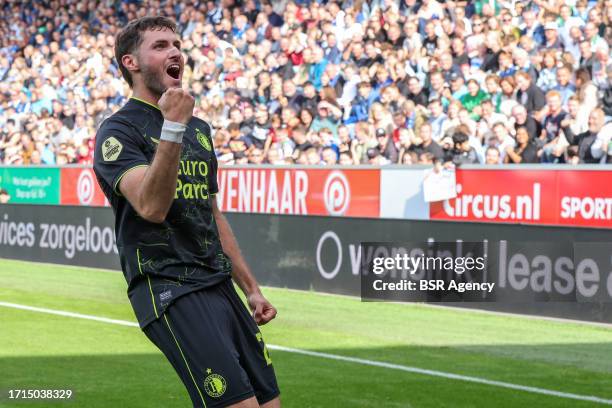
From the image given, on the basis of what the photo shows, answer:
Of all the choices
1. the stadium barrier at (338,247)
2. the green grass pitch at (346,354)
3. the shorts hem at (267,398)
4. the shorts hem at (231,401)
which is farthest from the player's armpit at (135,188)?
the stadium barrier at (338,247)

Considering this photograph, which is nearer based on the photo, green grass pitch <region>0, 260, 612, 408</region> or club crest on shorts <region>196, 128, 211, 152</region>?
club crest on shorts <region>196, 128, 211, 152</region>

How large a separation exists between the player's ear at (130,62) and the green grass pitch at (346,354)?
4.21 m

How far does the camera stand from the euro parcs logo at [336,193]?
1623 centimetres

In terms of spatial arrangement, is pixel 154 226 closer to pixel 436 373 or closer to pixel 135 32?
pixel 135 32

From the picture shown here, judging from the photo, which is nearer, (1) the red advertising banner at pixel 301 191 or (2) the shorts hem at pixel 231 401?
(2) the shorts hem at pixel 231 401

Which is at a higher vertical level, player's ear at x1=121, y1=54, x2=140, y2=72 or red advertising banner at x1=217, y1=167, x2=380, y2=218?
player's ear at x1=121, y1=54, x2=140, y2=72

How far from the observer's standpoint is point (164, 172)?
4.00 meters

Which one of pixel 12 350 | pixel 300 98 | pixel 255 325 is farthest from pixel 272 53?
pixel 255 325

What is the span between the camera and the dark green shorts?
446 cm

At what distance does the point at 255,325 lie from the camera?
476 centimetres

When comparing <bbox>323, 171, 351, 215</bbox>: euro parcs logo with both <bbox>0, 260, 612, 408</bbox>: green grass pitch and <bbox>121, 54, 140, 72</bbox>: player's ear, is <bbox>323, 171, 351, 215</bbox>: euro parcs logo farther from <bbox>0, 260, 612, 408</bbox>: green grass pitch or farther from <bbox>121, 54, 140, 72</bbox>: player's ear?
<bbox>121, 54, 140, 72</bbox>: player's ear

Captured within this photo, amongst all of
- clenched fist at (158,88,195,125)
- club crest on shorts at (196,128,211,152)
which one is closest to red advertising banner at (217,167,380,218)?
club crest on shorts at (196,128,211,152)

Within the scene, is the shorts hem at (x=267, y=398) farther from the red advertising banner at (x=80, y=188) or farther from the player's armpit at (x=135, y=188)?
the red advertising banner at (x=80, y=188)

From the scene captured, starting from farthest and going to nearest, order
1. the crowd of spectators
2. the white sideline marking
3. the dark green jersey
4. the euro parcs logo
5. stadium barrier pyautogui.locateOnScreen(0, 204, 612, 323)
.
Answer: the euro parcs logo, the crowd of spectators, stadium barrier pyautogui.locateOnScreen(0, 204, 612, 323), the white sideline marking, the dark green jersey
